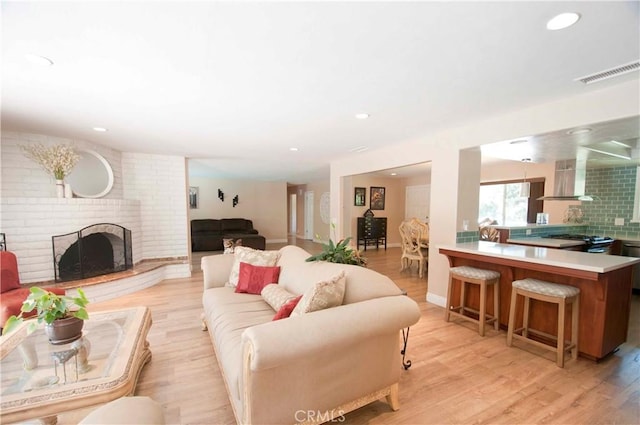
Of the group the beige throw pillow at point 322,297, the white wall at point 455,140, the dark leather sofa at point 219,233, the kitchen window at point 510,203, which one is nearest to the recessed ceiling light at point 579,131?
the white wall at point 455,140

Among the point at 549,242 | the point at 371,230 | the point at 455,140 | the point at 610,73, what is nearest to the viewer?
the point at 610,73

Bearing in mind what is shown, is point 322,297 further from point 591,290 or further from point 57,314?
point 591,290

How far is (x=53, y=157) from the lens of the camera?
11.7 ft

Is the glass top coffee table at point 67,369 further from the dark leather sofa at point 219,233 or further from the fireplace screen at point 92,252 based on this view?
the dark leather sofa at point 219,233

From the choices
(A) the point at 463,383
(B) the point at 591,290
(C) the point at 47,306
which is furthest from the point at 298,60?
(B) the point at 591,290

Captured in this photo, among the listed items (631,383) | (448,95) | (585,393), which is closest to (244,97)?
(448,95)

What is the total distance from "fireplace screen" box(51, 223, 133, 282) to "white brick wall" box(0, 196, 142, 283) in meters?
0.08

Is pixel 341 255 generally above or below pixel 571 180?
below

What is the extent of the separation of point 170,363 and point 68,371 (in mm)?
842

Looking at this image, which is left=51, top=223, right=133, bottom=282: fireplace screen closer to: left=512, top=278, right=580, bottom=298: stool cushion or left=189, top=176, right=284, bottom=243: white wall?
left=189, top=176, right=284, bottom=243: white wall

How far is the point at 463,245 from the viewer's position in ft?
10.5

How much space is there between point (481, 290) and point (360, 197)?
18.8 feet

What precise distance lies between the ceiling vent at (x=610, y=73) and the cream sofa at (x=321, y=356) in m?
2.13

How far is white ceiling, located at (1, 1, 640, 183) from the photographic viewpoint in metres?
1.31
